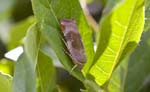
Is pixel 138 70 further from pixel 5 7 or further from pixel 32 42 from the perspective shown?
pixel 5 7

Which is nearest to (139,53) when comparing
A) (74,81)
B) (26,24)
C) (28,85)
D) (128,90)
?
(128,90)

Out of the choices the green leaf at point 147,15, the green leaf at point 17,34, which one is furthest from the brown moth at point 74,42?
the green leaf at point 17,34

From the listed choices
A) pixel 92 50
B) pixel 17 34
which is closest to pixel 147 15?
pixel 92 50

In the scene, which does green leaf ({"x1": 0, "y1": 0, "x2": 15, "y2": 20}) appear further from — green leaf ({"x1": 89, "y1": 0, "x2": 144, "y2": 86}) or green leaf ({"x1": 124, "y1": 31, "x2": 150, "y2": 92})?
green leaf ({"x1": 89, "y1": 0, "x2": 144, "y2": 86})

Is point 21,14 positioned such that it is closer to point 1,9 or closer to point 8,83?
point 1,9

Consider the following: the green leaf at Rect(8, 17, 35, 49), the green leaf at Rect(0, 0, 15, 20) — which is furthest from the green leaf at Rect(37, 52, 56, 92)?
the green leaf at Rect(0, 0, 15, 20)
